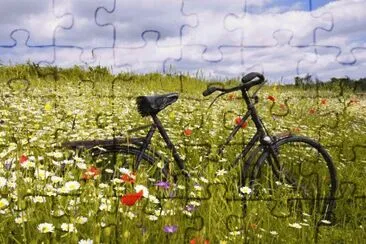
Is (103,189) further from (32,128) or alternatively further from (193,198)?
(32,128)

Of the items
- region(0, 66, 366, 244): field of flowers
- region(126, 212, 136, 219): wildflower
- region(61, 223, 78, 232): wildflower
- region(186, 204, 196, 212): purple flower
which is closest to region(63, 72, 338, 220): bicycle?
region(0, 66, 366, 244): field of flowers

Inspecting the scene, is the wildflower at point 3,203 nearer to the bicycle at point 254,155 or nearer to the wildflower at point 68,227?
the wildflower at point 68,227

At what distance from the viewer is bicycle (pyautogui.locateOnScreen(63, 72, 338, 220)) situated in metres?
4.77

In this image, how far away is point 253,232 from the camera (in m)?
4.12

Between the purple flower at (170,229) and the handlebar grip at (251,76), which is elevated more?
the handlebar grip at (251,76)

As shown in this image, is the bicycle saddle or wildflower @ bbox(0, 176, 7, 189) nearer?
wildflower @ bbox(0, 176, 7, 189)

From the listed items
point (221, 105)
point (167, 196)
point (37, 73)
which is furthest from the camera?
point (37, 73)

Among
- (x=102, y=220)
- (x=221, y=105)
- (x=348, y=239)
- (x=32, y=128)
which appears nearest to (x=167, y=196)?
(x=102, y=220)

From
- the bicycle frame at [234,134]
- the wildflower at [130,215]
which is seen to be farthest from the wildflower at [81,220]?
the bicycle frame at [234,134]

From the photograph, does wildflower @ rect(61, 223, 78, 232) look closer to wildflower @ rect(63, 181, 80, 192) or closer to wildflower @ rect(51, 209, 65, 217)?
wildflower @ rect(51, 209, 65, 217)

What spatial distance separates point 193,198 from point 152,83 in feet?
36.1

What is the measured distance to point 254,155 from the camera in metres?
5.32

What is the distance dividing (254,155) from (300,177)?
1.54 ft

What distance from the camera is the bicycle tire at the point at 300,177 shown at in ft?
17.4
